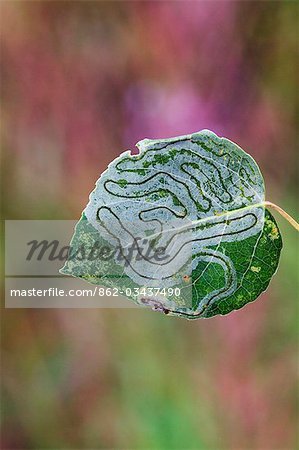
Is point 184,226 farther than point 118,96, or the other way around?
point 118,96

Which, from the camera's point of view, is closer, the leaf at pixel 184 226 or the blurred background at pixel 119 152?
the leaf at pixel 184 226

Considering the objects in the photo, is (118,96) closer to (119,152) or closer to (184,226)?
(119,152)

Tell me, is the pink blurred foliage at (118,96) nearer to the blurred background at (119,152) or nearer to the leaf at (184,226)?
the blurred background at (119,152)

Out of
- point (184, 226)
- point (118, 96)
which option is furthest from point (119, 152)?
point (184, 226)

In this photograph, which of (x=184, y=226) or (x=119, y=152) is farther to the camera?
(x=119, y=152)

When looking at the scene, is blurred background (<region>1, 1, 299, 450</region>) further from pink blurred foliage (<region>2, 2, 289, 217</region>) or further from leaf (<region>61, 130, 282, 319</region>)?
leaf (<region>61, 130, 282, 319</region>)

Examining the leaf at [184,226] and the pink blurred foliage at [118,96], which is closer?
the leaf at [184,226]

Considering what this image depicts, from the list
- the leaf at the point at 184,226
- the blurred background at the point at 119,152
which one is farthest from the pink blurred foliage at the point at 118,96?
the leaf at the point at 184,226

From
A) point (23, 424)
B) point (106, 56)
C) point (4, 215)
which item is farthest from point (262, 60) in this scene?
point (23, 424)

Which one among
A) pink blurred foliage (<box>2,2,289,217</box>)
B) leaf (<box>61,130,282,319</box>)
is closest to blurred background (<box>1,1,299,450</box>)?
pink blurred foliage (<box>2,2,289,217</box>)
